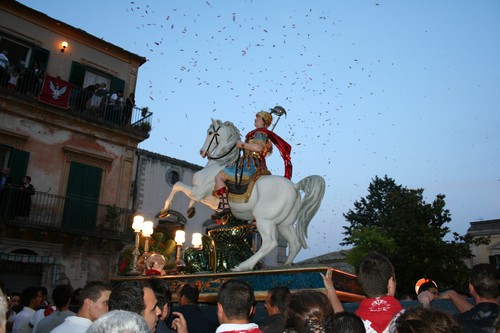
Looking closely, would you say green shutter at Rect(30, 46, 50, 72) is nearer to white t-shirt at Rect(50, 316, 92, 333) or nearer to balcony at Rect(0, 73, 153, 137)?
balcony at Rect(0, 73, 153, 137)

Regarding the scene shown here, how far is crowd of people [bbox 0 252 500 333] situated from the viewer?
2092 mm

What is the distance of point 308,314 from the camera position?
289 cm

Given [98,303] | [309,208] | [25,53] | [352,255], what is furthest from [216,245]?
[25,53]

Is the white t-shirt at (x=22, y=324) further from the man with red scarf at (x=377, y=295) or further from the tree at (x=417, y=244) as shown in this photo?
the tree at (x=417, y=244)

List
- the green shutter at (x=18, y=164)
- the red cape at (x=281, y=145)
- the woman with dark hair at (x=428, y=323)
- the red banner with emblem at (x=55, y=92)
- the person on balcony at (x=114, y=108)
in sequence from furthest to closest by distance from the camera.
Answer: the person on balcony at (x=114, y=108)
the red banner with emblem at (x=55, y=92)
the green shutter at (x=18, y=164)
the red cape at (x=281, y=145)
the woman with dark hair at (x=428, y=323)

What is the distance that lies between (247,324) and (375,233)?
49.7ft

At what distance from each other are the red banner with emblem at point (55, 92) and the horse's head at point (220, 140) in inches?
452

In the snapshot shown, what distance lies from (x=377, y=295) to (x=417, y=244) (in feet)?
48.3

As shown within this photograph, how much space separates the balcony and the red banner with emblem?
0.30 meters

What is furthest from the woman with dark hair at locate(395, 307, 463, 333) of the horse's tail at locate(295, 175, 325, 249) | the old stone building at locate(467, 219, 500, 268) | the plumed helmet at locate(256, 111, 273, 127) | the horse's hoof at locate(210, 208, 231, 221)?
the old stone building at locate(467, 219, 500, 268)

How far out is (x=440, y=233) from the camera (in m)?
17.5

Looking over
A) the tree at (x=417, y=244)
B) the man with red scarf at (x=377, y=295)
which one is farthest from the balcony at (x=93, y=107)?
the man with red scarf at (x=377, y=295)

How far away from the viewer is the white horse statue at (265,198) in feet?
22.4

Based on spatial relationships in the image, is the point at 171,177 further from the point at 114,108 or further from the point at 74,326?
the point at 74,326
